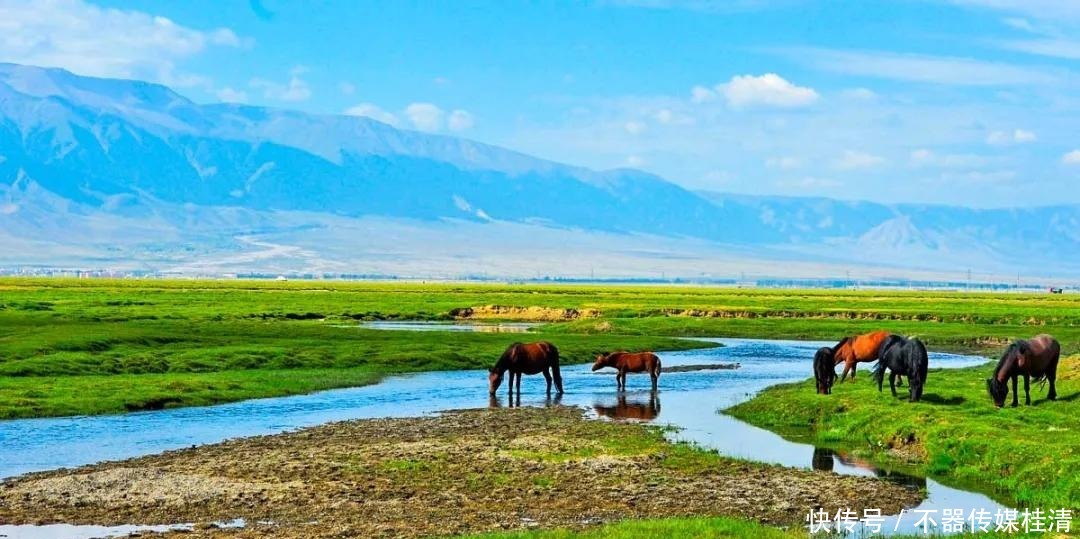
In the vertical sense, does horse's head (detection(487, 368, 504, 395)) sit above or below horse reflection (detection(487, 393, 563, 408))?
above

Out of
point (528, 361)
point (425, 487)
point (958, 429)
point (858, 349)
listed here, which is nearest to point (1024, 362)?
point (958, 429)

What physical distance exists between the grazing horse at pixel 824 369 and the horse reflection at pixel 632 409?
4.84 meters

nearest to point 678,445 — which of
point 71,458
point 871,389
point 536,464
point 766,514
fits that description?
point 536,464

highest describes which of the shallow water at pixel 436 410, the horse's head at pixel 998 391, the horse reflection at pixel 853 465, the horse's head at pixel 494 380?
the horse's head at pixel 998 391

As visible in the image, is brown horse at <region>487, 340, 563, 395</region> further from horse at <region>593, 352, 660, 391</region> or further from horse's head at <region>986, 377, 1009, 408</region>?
horse's head at <region>986, 377, 1009, 408</region>

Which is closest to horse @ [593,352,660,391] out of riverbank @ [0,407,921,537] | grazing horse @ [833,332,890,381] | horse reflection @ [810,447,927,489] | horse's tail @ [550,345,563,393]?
horse's tail @ [550,345,563,393]

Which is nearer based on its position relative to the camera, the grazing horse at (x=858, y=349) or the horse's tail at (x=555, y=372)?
the grazing horse at (x=858, y=349)

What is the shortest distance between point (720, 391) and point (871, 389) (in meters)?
7.78

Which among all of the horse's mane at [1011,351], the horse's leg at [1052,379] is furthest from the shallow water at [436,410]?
the horse's leg at [1052,379]

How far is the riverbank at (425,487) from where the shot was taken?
20.4 m

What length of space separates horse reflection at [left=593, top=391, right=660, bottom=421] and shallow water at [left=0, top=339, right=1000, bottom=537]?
0.03 m

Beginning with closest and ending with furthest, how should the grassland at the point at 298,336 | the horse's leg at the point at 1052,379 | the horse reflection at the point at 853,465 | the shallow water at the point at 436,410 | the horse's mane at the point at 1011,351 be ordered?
the horse reflection at the point at 853,465
the shallow water at the point at 436,410
the horse's mane at the point at 1011,351
the horse's leg at the point at 1052,379
the grassland at the point at 298,336

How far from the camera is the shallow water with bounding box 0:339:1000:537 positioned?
26516mm

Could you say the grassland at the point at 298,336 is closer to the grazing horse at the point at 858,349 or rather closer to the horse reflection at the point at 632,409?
the horse reflection at the point at 632,409
